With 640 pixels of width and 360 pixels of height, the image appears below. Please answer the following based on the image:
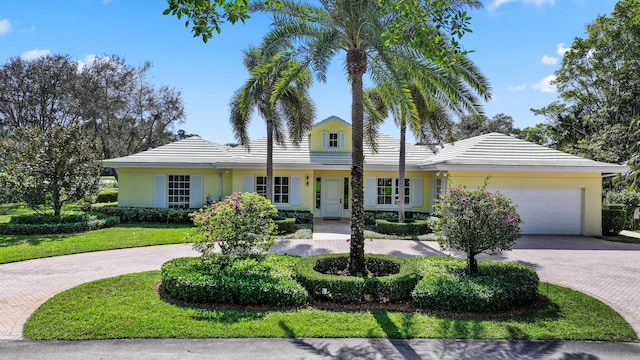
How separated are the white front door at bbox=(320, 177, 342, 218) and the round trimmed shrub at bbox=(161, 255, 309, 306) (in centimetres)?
1301

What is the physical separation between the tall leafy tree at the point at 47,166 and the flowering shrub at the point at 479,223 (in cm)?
1566

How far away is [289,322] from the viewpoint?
6.14 m

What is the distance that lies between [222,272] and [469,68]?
25.2 ft

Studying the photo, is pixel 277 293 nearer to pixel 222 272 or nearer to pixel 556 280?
pixel 222 272

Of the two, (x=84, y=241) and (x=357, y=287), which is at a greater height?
(x=357, y=287)

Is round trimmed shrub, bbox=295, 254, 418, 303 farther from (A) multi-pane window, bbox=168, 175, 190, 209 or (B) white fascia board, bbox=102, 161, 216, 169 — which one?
(A) multi-pane window, bbox=168, 175, 190, 209

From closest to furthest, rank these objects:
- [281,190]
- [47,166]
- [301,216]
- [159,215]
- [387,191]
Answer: [47,166] < [159,215] < [301,216] < [281,190] < [387,191]

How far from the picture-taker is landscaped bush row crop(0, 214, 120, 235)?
47.6 ft

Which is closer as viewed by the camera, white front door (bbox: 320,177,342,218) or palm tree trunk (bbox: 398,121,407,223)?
palm tree trunk (bbox: 398,121,407,223)

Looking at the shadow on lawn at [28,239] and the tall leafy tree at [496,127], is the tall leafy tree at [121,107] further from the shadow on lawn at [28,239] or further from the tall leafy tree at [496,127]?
the tall leafy tree at [496,127]

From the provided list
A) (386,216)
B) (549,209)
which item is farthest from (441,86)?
(549,209)

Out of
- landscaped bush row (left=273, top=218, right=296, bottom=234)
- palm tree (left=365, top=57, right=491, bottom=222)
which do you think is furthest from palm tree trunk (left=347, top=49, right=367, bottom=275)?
landscaped bush row (left=273, top=218, right=296, bottom=234)

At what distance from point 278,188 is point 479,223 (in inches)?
525

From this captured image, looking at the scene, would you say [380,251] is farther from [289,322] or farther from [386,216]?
[289,322]
